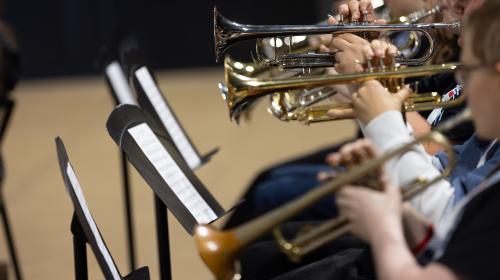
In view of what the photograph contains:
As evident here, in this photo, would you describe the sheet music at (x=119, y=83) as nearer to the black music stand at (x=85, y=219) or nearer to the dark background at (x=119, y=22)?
the black music stand at (x=85, y=219)

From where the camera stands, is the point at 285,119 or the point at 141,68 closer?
the point at 285,119

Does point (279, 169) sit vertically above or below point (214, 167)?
above

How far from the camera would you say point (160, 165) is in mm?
2016

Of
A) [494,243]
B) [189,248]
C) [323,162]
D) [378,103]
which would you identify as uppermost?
[378,103]

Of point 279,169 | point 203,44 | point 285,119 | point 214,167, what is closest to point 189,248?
point 279,169

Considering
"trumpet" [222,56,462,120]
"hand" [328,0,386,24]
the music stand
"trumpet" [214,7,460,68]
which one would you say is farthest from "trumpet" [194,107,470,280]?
the music stand

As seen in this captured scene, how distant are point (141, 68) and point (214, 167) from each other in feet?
7.00

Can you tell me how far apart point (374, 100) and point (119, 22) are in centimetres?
551

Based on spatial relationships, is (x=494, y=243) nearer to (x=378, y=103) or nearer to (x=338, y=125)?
(x=378, y=103)

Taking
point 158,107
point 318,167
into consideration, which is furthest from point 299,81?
point 318,167

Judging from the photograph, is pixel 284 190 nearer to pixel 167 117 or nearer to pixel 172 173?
pixel 167 117

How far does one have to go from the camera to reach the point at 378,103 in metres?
1.69

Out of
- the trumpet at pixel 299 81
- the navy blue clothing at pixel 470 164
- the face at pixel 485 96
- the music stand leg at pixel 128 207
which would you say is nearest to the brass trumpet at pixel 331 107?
the trumpet at pixel 299 81

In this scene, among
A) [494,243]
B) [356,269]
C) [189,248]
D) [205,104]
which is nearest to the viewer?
[494,243]
